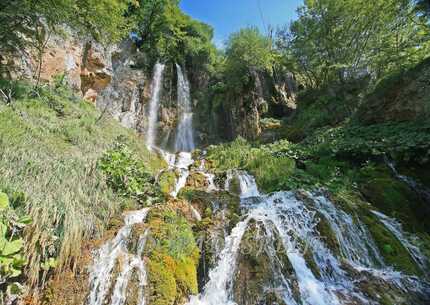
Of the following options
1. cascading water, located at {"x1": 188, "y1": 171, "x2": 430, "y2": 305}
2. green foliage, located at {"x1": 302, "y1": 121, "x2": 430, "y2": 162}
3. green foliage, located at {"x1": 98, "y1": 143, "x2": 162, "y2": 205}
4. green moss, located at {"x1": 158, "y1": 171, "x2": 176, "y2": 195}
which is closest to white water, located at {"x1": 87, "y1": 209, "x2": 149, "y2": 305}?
cascading water, located at {"x1": 188, "y1": 171, "x2": 430, "y2": 305}

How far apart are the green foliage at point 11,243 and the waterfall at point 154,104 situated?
11.2 metres

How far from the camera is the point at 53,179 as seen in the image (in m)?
4.08

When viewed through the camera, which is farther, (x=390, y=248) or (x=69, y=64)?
(x=69, y=64)

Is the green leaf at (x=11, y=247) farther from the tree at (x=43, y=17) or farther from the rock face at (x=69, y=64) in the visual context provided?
the rock face at (x=69, y=64)

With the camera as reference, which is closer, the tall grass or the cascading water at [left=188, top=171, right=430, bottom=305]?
the tall grass

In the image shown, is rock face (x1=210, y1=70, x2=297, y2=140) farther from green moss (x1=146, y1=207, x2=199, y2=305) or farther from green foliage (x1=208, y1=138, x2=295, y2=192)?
green moss (x1=146, y1=207, x2=199, y2=305)

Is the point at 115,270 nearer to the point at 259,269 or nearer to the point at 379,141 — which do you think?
the point at 259,269

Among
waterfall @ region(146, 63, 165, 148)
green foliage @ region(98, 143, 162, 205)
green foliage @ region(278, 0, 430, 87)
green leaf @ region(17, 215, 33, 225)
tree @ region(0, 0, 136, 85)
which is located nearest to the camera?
green leaf @ region(17, 215, 33, 225)

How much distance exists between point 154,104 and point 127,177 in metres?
10.4

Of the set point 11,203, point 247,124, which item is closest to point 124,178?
point 11,203

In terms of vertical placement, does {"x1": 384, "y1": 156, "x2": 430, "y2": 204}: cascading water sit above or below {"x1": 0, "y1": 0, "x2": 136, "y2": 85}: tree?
below

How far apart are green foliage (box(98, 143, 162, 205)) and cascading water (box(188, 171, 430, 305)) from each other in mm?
2008

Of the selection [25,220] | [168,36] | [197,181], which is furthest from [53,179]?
[168,36]

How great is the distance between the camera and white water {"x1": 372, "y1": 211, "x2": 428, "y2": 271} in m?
4.21
